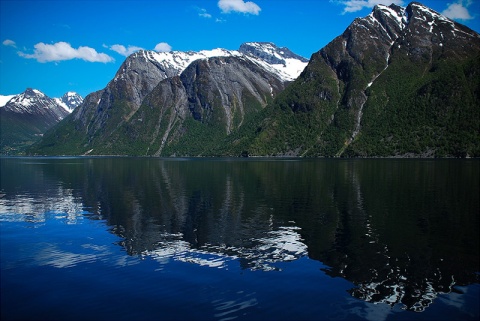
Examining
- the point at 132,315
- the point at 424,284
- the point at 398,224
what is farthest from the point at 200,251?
the point at 398,224

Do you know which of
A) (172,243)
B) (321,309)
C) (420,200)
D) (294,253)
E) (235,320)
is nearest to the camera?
(235,320)

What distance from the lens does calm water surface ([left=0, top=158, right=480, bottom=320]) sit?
21.0m

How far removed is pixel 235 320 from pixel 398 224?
92.9 ft

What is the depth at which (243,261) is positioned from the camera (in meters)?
29.2

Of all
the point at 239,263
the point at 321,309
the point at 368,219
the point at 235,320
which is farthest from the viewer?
the point at 368,219

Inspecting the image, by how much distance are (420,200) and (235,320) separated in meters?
48.4

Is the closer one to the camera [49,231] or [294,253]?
[294,253]

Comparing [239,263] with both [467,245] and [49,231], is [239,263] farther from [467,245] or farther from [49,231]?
[49,231]

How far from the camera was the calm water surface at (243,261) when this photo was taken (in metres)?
21.0

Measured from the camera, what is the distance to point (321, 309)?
20719 mm

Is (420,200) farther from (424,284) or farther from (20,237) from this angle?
(20,237)

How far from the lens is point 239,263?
2875cm

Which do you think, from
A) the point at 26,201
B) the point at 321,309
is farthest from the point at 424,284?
the point at 26,201

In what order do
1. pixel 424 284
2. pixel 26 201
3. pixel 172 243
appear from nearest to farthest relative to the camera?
pixel 424 284
pixel 172 243
pixel 26 201
